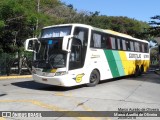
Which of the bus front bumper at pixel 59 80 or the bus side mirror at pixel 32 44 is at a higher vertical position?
the bus side mirror at pixel 32 44

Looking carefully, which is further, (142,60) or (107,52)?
(142,60)

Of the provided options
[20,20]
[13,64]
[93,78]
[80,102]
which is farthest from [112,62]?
[13,64]

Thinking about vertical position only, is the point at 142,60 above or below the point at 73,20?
below

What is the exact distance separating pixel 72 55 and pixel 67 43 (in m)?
0.92

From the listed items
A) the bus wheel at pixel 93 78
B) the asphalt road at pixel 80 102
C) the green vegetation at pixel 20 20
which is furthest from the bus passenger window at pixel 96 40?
the green vegetation at pixel 20 20

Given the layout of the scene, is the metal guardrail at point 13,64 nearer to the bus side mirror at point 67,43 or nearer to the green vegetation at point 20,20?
the green vegetation at point 20,20

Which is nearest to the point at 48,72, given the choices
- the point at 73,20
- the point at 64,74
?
the point at 64,74

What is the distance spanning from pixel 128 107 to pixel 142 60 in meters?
15.3

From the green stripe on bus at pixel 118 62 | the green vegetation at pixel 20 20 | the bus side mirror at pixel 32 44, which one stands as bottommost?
the green stripe on bus at pixel 118 62

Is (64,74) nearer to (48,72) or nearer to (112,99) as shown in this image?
(48,72)

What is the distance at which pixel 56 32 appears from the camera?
587 inches

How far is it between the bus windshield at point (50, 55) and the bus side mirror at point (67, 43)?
31 centimetres

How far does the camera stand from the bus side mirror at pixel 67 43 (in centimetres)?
1312

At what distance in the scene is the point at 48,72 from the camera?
556 inches
